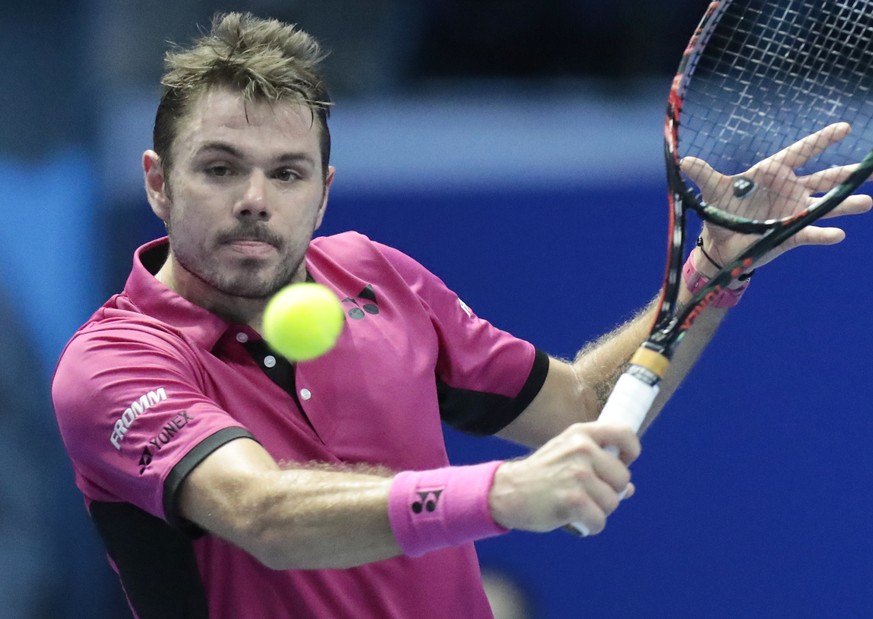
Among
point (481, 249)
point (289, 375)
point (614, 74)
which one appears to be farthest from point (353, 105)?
point (289, 375)

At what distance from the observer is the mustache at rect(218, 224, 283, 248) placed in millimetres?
2855

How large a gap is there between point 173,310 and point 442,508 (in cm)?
90

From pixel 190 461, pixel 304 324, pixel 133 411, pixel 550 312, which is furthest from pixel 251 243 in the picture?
pixel 550 312

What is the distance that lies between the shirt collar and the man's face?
7 cm

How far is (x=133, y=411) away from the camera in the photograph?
259cm

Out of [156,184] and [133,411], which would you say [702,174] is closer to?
[156,184]

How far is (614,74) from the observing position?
5.93m

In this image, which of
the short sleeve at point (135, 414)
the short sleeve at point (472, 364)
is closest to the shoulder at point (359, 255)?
the short sleeve at point (472, 364)

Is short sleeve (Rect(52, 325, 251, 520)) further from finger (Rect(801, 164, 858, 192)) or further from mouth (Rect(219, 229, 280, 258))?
finger (Rect(801, 164, 858, 192))

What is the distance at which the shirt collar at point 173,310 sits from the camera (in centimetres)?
282

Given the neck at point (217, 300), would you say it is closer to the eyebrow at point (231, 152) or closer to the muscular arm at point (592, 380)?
the eyebrow at point (231, 152)

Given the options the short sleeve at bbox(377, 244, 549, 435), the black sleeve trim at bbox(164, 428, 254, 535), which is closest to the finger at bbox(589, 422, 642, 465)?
the black sleeve trim at bbox(164, 428, 254, 535)

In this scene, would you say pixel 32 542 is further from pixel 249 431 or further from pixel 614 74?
pixel 614 74

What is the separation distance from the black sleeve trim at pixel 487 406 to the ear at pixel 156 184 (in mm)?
720
